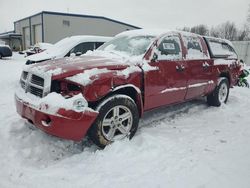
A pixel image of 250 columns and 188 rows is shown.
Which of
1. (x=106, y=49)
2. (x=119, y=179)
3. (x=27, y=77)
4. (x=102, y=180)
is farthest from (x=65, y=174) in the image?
(x=106, y=49)

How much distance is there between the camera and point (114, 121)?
3.83 metres

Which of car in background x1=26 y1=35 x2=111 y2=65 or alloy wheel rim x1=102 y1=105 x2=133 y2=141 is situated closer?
alloy wheel rim x1=102 y1=105 x2=133 y2=141

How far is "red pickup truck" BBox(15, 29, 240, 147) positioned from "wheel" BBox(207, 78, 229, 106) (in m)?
0.80

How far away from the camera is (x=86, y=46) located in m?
8.83

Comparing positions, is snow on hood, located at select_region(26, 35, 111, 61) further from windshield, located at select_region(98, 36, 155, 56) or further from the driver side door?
the driver side door

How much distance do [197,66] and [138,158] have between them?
108 inches

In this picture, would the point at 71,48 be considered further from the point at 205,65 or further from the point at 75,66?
the point at 75,66

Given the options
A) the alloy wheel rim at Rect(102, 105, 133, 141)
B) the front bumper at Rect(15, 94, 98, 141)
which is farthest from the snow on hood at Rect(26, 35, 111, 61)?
the front bumper at Rect(15, 94, 98, 141)

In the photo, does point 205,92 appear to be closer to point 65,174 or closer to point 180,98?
point 180,98

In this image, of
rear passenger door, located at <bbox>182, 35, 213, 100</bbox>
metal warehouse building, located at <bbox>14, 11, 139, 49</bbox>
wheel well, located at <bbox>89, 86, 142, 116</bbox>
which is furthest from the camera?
metal warehouse building, located at <bbox>14, 11, 139, 49</bbox>

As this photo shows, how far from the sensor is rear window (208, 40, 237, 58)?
6262mm

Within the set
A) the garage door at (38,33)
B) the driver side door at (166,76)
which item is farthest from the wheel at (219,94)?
the garage door at (38,33)

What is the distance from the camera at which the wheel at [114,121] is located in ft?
11.8

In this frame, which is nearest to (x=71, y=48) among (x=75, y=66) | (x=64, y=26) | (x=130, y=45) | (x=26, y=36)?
(x=130, y=45)
